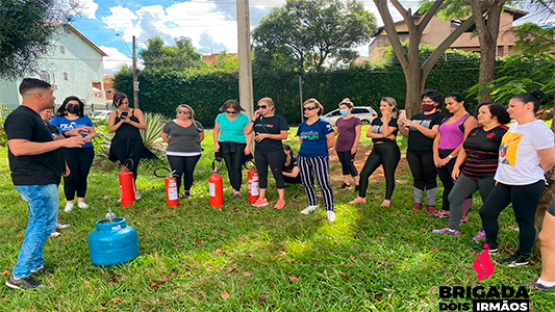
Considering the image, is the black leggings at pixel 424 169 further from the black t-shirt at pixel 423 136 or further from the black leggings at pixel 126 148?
the black leggings at pixel 126 148

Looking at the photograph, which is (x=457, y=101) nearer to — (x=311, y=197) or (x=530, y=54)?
(x=311, y=197)

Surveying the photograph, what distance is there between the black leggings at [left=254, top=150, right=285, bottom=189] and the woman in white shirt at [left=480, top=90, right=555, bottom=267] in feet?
9.85

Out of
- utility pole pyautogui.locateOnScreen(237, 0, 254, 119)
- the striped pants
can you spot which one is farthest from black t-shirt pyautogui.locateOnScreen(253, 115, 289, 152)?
Answer: utility pole pyautogui.locateOnScreen(237, 0, 254, 119)

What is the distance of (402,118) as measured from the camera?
4.85 meters

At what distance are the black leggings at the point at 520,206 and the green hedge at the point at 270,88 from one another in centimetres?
2146

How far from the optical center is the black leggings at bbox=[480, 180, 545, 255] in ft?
10.3

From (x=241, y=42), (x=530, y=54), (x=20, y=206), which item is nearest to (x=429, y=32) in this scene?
(x=530, y=54)

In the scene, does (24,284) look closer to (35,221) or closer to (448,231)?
(35,221)

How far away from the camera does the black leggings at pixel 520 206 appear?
3131mm

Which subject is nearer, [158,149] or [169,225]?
[169,225]

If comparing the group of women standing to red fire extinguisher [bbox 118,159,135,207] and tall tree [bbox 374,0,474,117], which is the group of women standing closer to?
red fire extinguisher [bbox 118,159,135,207]

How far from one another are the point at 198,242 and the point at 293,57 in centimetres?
2612

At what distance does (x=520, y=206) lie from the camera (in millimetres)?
3193

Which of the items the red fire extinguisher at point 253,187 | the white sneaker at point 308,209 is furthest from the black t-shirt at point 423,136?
the red fire extinguisher at point 253,187
